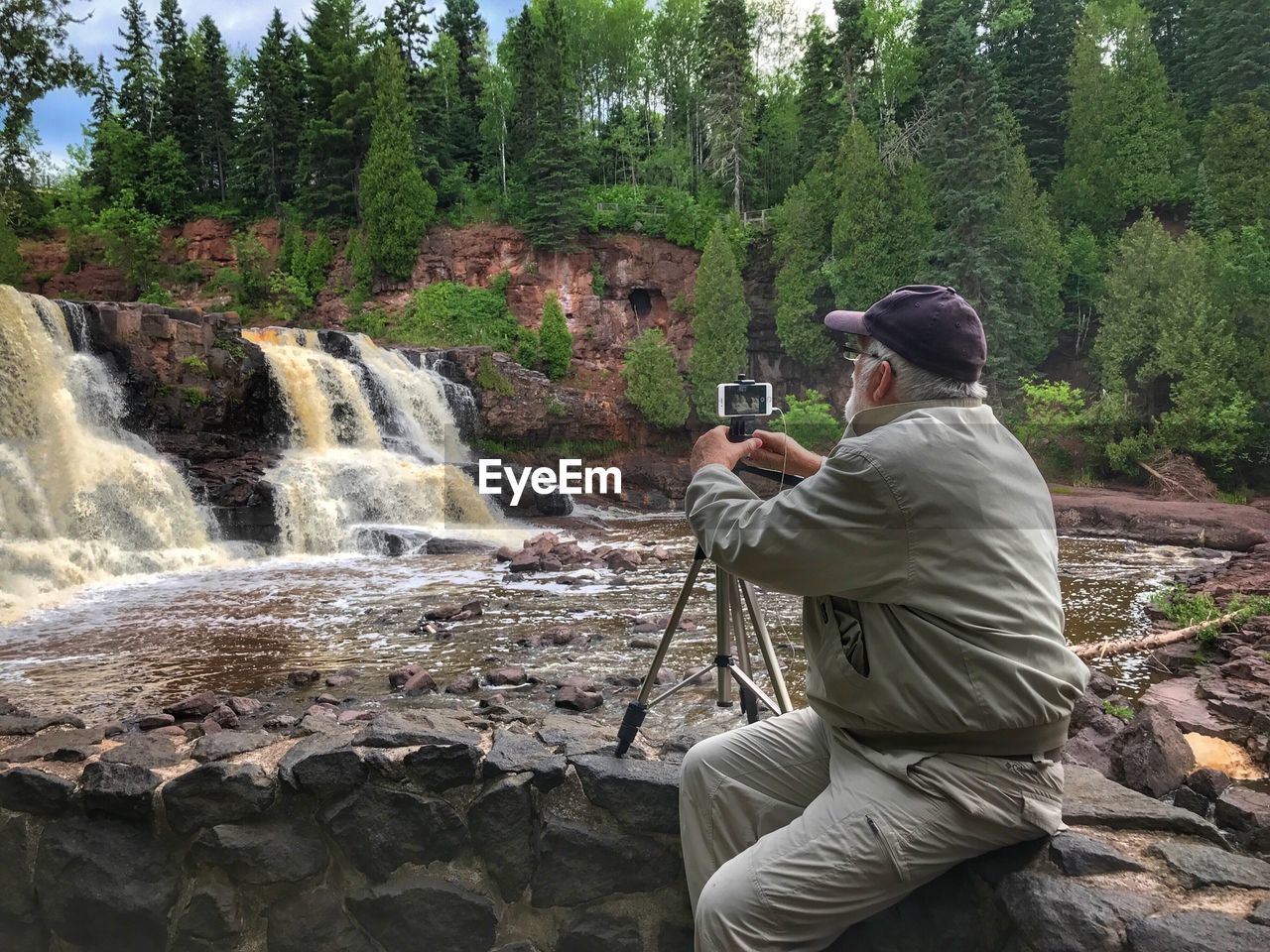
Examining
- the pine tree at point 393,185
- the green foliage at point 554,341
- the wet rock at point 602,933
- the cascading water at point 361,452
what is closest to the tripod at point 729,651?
the wet rock at point 602,933

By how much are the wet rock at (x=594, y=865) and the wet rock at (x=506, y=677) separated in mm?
2276

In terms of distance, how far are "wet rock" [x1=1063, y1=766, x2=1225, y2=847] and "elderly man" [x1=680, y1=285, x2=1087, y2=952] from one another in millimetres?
170

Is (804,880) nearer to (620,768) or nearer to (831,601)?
(831,601)

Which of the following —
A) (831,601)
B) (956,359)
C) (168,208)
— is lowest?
Answer: (831,601)

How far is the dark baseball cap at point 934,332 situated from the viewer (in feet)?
3.57

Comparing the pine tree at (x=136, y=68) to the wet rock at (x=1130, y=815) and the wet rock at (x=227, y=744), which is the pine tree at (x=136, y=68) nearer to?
the wet rock at (x=227, y=744)

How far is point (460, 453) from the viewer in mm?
10508

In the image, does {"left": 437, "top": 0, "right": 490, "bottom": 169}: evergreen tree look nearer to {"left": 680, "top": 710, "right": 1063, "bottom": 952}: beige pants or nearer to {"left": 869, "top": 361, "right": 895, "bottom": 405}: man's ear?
{"left": 869, "top": 361, "right": 895, "bottom": 405}: man's ear

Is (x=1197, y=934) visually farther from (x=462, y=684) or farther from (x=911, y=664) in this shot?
(x=462, y=684)

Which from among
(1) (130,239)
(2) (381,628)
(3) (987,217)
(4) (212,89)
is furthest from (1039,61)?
(1) (130,239)

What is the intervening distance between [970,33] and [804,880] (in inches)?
122

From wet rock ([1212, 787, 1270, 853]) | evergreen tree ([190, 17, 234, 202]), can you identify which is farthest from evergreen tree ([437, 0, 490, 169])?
wet rock ([1212, 787, 1270, 853])

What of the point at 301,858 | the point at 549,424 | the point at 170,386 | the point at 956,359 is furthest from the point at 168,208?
the point at 956,359

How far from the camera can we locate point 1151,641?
4.11 meters
